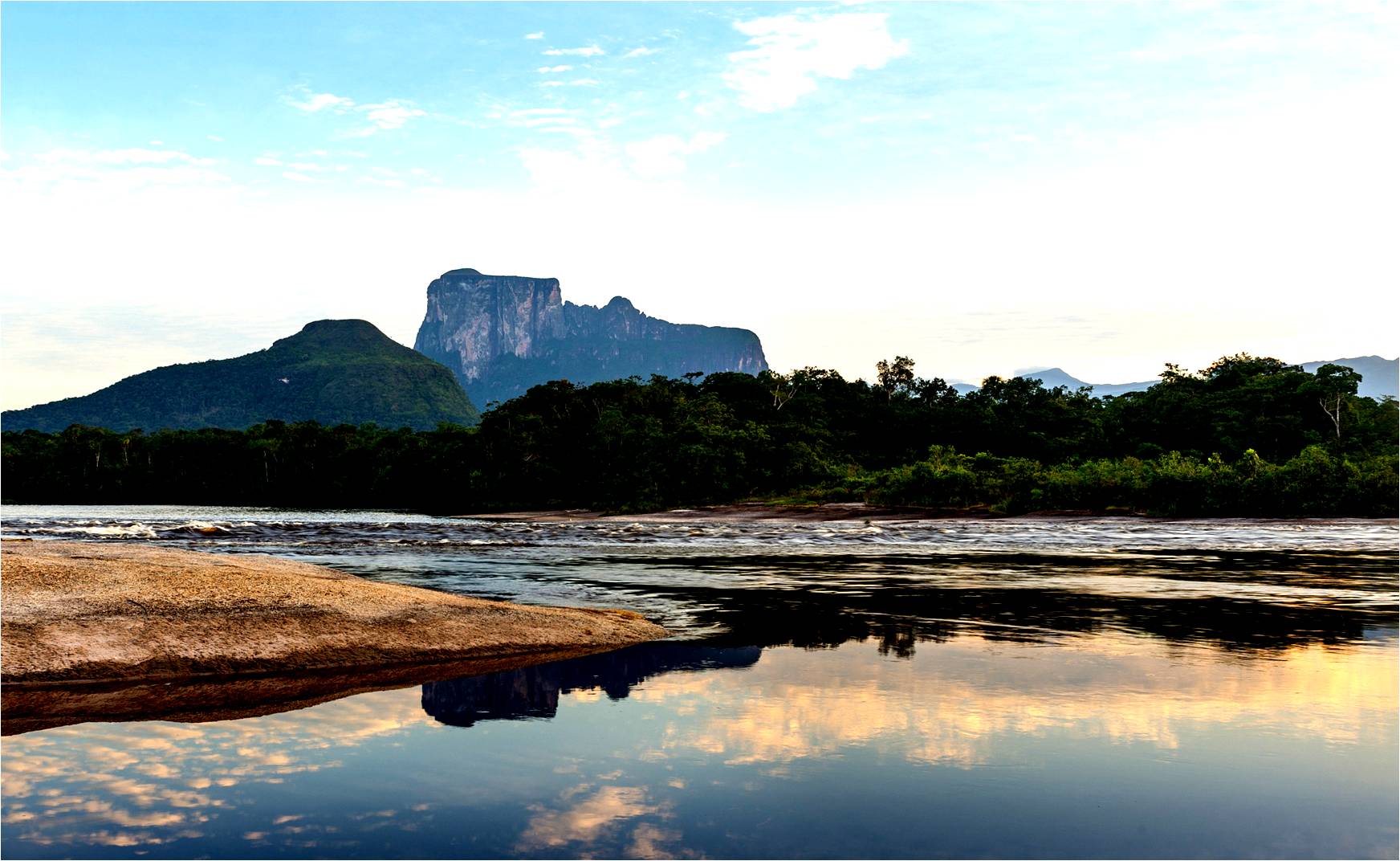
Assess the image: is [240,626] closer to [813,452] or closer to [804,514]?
[804,514]

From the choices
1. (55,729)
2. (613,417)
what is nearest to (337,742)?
(55,729)

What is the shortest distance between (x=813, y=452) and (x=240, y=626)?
209ft

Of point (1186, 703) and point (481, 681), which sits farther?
point (481, 681)

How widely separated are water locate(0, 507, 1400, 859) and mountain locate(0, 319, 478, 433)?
175321 millimetres

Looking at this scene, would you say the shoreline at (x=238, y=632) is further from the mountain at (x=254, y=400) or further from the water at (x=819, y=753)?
the mountain at (x=254, y=400)

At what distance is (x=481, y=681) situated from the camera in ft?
34.7

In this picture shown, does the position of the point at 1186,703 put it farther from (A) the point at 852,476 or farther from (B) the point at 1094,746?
(A) the point at 852,476

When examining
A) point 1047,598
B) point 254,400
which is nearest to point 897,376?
point 1047,598

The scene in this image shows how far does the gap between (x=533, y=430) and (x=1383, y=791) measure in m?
79.3

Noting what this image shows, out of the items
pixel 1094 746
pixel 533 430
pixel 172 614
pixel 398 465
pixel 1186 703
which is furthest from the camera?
pixel 398 465

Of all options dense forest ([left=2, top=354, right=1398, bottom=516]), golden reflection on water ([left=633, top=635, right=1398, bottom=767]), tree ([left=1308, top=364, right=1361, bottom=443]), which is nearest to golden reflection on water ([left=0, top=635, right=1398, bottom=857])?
golden reflection on water ([left=633, top=635, right=1398, bottom=767])

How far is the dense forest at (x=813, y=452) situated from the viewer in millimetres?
53375

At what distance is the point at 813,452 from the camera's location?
2901 inches

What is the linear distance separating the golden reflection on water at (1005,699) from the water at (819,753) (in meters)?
0.05
